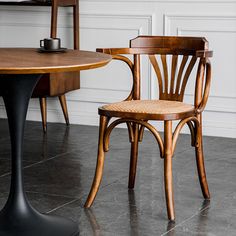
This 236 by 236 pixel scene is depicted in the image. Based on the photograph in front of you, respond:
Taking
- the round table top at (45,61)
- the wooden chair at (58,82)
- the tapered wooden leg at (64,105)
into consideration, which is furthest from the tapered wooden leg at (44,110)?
the round table top at (45,61)

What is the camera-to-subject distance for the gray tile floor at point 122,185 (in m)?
3.28

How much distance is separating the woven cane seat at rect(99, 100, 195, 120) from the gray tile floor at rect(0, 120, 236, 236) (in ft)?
1.60

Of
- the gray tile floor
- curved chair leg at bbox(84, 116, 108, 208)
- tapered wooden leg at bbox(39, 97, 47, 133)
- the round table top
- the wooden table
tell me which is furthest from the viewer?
tapered wooden leg at bbox(39, 97, 47, 133)

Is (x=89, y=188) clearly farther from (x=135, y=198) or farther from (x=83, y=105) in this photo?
(x=83, y=105)

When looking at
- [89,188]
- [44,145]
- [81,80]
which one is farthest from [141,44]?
[81,80]

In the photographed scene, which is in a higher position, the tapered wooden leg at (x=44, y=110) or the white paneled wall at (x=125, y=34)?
the white paneled wall at (x=125, y=34)

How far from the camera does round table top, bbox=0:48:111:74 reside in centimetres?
267

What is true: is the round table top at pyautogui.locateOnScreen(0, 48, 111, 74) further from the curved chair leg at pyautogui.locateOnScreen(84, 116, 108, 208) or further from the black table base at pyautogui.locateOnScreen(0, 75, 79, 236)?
the curved chair leg at pyautogui.locateOnScreen(84, 116, 108, 208)

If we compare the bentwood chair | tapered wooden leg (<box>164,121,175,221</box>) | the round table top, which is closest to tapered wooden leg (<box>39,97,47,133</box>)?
the bentwood chair

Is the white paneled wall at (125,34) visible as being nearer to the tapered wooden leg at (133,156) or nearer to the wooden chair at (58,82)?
the wooden chair at (58,82)

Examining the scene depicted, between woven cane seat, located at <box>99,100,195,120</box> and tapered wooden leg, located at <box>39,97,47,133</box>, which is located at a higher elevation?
woven cane seat, located at <box>99,100,195,120</box>

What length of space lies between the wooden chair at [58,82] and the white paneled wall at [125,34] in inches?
5.4

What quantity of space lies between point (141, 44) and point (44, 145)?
1.44 metres

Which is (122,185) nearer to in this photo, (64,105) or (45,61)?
(45,61)
